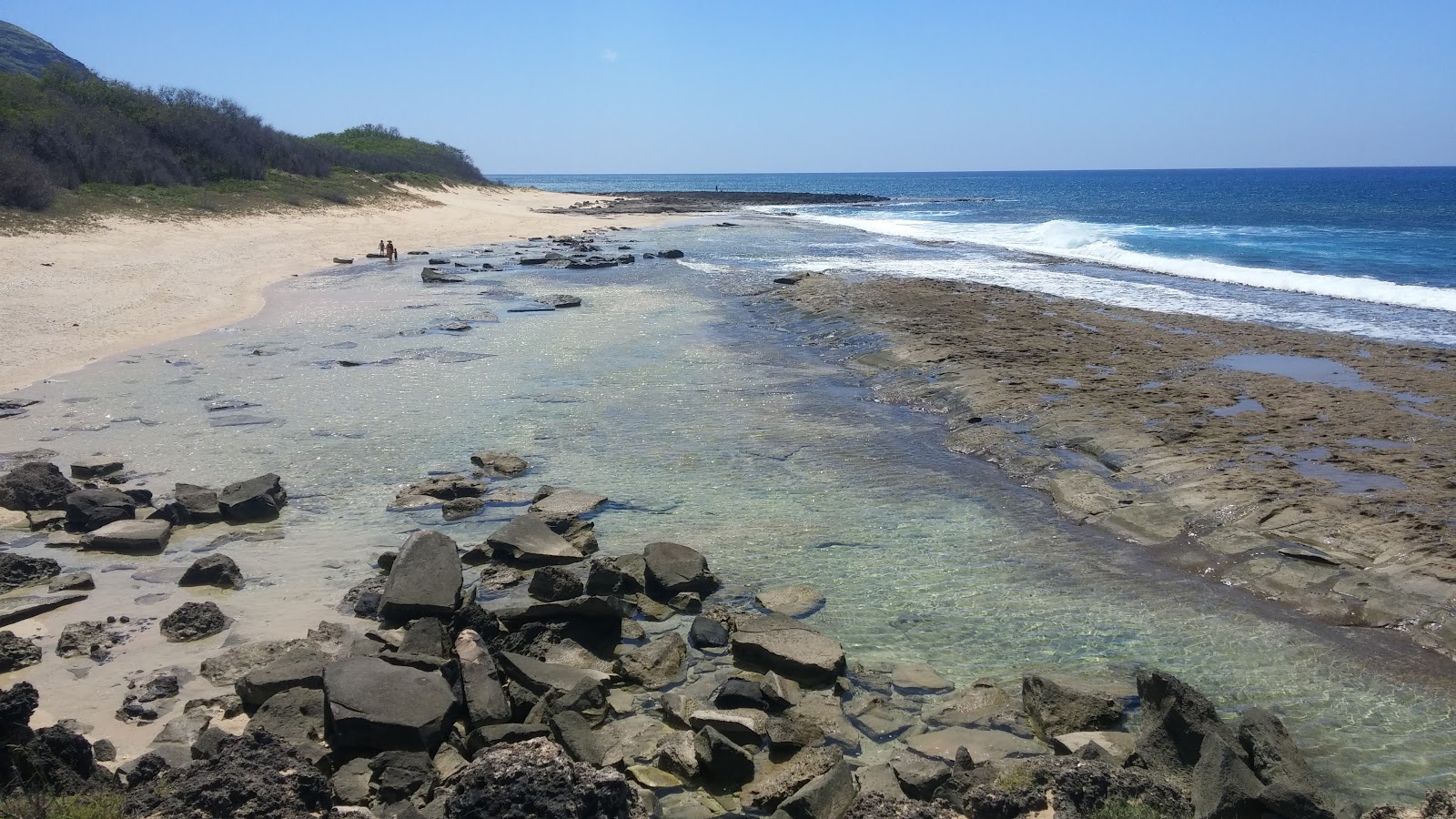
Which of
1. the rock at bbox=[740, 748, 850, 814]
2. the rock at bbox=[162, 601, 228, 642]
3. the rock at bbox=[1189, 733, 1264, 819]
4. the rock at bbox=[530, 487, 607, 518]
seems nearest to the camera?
the rock at bbox=[1189, 733, 1264, 819]

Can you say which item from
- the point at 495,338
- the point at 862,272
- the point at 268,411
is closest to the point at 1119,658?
the point at 268,411

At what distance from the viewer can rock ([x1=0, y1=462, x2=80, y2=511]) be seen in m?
8.48

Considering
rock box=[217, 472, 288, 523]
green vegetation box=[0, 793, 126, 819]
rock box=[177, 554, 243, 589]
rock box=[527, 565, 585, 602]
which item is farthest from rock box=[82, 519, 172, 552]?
green vegetation box=[0, 793, 126, 819]

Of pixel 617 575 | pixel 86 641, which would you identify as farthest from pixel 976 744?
pixel 86 641

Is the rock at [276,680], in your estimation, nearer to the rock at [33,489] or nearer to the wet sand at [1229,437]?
the rock at [33,489]

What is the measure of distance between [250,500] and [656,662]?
180 inches

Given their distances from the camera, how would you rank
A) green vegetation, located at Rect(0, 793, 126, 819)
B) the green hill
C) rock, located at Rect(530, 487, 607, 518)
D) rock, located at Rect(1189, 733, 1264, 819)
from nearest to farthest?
1. green vegetation, located at Rect(0, 793, 126, 819)
2. rock, located at Rect(1189, 733, 1264, 819)
3. rock, located at Rect(530, 487, 607, 518)
4. the green hill

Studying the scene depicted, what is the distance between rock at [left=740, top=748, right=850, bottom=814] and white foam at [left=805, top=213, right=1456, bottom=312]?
2245 cm

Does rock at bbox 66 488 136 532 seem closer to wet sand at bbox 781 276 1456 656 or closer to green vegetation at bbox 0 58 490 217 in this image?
wet sand at bbox 781 276 1456 656

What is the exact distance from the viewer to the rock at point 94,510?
8148 millimetres

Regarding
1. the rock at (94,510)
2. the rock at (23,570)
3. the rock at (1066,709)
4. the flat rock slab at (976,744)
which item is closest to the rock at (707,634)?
the flat rock slab at (976,744)

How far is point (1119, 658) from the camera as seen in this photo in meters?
6.29

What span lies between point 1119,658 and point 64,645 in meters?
6.72

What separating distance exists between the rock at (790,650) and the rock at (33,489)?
6.40m
